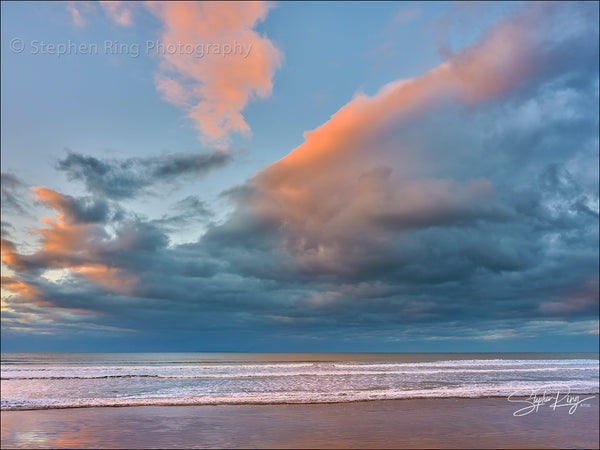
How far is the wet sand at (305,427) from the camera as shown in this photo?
53.8ft

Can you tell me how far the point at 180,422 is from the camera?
2028cm

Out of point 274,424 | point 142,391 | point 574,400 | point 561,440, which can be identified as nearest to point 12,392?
point 142,391
